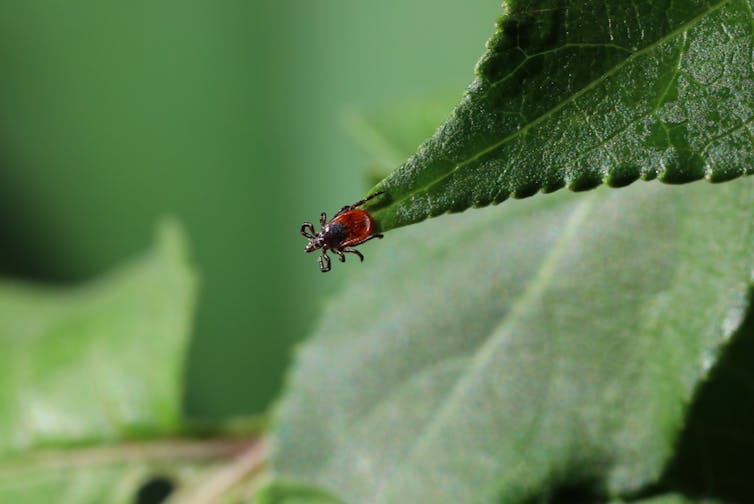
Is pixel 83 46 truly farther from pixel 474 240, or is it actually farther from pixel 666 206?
pixel 666 206

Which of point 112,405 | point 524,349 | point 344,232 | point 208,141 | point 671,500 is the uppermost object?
point 208,141

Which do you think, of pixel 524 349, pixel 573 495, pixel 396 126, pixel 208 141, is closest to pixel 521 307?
pixel 524 349

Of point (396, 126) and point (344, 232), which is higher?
point (396, 126)

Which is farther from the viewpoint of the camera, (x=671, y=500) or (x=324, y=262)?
(x=324, y=262)

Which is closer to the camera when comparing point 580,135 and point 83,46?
point 580,135

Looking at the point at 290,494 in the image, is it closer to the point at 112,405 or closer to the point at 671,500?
the point at 671,500

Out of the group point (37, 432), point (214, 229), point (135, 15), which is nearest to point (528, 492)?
point (37, 432)

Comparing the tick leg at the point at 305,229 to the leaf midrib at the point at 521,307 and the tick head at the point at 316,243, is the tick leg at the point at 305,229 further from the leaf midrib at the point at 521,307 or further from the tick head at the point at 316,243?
the leaf midrib at the point at 521,307
